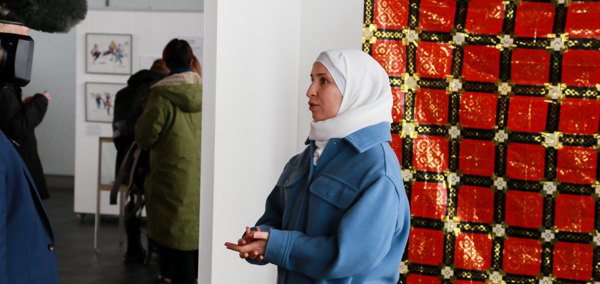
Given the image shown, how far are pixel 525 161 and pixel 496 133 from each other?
20cm

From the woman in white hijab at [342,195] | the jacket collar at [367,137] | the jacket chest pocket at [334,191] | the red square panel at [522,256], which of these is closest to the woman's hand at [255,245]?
the woman in white hijab at [342,195]

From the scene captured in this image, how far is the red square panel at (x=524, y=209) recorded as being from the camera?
270cm

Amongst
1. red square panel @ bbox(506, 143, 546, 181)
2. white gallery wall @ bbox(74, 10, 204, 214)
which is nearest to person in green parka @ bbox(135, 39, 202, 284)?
white gallery wall @ bbox(74, 10, 204, 214)

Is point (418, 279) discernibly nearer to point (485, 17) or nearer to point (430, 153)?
point (430, 153)

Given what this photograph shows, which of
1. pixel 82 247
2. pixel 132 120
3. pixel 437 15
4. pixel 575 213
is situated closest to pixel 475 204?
pixel 575 213

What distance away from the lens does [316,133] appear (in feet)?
5.02

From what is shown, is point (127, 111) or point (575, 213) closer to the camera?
point (127, 111)

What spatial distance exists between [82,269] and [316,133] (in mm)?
1005

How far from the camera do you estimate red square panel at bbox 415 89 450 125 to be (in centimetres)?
279

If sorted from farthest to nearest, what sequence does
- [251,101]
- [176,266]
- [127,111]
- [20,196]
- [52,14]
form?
[251,101] < [176,266] < [127,111] < [52,14] < [20,196]

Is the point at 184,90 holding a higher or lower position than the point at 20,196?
higher

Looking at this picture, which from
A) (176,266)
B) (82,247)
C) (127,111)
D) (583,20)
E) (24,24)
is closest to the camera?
(24,24)

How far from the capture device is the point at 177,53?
209 cm

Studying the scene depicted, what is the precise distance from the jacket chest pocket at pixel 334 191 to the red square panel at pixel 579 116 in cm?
177
